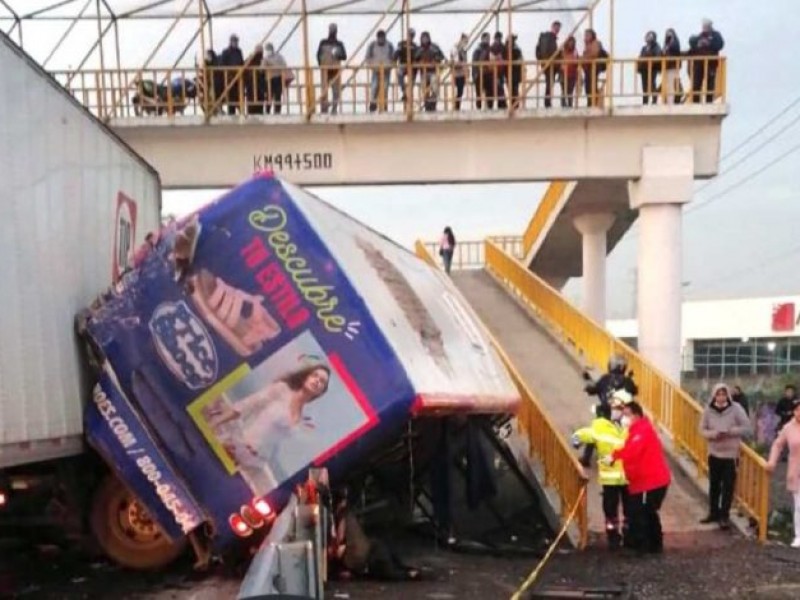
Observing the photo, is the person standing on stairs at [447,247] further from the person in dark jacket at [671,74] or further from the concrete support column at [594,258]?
the person in dark jacket at [671,74]

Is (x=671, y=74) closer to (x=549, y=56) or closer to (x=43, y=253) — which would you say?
(x=549, y=56)

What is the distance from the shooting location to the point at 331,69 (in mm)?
16844

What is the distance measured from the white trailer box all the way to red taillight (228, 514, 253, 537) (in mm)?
1338

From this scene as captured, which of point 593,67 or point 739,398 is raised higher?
point 593,67

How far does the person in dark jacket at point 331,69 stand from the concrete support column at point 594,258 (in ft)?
30.7

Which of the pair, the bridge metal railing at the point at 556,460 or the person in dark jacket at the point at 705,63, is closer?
the bridge metal railing at the point at 556,460

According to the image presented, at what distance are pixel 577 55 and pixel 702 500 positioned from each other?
9246 mm

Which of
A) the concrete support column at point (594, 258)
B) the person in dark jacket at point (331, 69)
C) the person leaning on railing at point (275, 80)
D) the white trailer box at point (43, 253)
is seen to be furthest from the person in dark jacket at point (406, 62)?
the white trailer box at point (43, 253)

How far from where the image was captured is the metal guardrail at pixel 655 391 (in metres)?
9.72

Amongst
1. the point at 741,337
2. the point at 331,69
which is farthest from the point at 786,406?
the point at 741,337

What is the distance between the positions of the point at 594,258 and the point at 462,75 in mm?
9694

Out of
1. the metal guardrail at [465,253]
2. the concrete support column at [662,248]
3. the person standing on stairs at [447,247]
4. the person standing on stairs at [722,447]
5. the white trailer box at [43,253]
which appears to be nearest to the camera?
the white trailer box at [43,253]

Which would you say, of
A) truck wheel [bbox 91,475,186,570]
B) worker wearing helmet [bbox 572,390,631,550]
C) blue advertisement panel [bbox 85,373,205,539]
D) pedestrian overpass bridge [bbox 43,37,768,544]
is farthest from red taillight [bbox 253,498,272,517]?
pedestrian overpass bridge [bbox 43,37,768,544]

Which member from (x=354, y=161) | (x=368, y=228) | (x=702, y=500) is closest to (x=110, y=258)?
(x=368, y=228)
